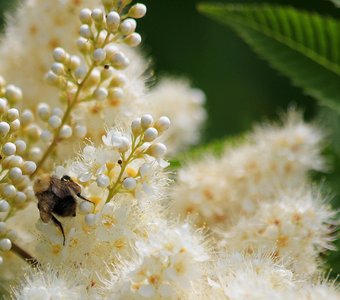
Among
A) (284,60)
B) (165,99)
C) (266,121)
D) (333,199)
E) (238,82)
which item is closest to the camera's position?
(333,199)

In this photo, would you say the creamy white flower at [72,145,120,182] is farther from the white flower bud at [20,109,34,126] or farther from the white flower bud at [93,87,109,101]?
the white flower bud at [20,109,34,126]

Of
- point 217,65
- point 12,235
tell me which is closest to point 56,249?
point 12,235

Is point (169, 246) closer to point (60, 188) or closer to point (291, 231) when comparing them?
point (60, 188)

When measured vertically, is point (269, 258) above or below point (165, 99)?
above

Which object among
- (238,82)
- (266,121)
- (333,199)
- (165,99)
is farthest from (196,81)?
(333,199)

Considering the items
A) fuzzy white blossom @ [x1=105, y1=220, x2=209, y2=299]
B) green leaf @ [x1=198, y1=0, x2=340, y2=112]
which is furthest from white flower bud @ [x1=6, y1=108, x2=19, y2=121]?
green leaf @ [x1=198, y1=0, x2=340, y2=112]

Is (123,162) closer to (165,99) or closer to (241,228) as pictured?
(241,228)
